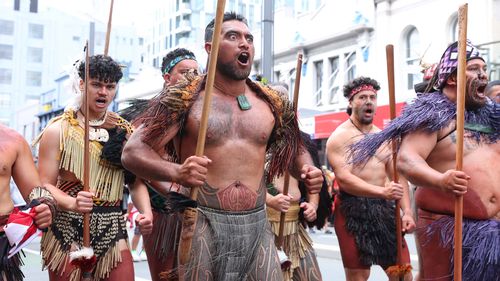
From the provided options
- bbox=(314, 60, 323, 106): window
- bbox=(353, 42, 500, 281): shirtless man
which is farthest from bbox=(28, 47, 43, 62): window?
bbox=(353, 42, 500, 281): shirtless man

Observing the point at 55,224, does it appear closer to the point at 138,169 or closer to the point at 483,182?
the point at 138,169

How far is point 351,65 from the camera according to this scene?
2492 centimetres

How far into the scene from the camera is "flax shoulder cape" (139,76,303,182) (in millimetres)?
4000

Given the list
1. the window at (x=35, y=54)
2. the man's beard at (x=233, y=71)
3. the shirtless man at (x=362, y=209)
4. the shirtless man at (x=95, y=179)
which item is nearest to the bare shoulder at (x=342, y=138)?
the shirtless man at (x=362, y=209)

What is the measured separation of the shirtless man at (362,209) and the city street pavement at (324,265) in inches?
138

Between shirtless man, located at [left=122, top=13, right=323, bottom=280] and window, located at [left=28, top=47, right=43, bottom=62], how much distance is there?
83.2 m

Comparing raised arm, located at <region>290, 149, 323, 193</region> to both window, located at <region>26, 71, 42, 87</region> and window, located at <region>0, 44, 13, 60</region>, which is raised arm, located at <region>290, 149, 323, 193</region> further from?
window, located at <region>26, 71, 42, 87</region>

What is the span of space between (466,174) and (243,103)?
1.35 meters

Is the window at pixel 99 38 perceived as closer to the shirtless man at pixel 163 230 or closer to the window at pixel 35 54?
the window at pixel 35 54

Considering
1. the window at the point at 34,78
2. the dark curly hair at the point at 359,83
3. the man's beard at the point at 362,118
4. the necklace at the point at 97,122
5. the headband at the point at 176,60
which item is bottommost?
the necklace at the point at 97,122

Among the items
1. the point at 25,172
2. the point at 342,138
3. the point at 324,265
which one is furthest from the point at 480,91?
the point at 324,265

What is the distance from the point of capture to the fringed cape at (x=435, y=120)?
452cm

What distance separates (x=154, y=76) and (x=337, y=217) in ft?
113

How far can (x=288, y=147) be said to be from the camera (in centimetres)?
445
